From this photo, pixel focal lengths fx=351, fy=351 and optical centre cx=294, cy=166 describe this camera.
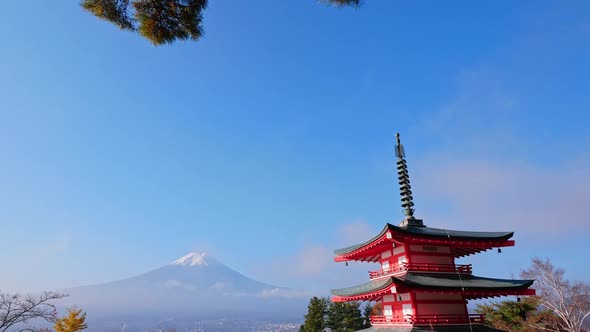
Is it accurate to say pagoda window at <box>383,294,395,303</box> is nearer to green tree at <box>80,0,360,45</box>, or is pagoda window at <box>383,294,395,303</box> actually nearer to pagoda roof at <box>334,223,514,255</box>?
pagoda roof at <box>334,223,514,255</box>

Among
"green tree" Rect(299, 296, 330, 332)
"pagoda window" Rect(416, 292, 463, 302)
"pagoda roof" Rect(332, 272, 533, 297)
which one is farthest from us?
"green tree" Rect(299, 296, 330, 332)

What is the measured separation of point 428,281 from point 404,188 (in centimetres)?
569

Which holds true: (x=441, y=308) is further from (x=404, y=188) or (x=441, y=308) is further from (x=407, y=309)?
(x=404, y=188)

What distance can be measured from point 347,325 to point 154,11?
41022 mm

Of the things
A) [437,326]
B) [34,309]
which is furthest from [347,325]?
[34,309]

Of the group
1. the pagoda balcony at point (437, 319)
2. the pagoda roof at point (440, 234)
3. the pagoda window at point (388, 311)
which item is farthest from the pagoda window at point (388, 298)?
the pagoda roof at point (440, 234)

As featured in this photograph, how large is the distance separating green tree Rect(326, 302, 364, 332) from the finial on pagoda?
27.8 meters

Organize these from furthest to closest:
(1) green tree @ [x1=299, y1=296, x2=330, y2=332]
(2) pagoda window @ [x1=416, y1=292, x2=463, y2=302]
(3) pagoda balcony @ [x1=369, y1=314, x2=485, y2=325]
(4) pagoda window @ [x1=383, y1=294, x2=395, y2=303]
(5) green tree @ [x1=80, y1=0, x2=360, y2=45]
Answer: (1) green tree @ [x1=299, y1=296, x2=330, y2=332], (4) pagoda window @ [x1=383, y1=294, x2=395, y2=303], (2) pagoda window @ [x1=416, y1=292, x2=463, y2=302], (3) pagoda balcony @ [x1=369, y1=314, x2=485, y2=325], (5) green tree @ [x1=80, y1=0, x2=360, y2=45]

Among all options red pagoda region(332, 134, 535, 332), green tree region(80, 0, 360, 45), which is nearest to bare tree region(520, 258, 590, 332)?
red pagoda region(332, 134, 535, 332)

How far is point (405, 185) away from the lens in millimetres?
18875

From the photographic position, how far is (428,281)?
46.8 ft

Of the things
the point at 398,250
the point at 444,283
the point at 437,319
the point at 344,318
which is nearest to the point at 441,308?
the point at 437,319

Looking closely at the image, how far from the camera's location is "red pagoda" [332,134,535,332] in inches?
562

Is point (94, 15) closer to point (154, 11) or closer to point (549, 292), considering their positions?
point (154, 11)
